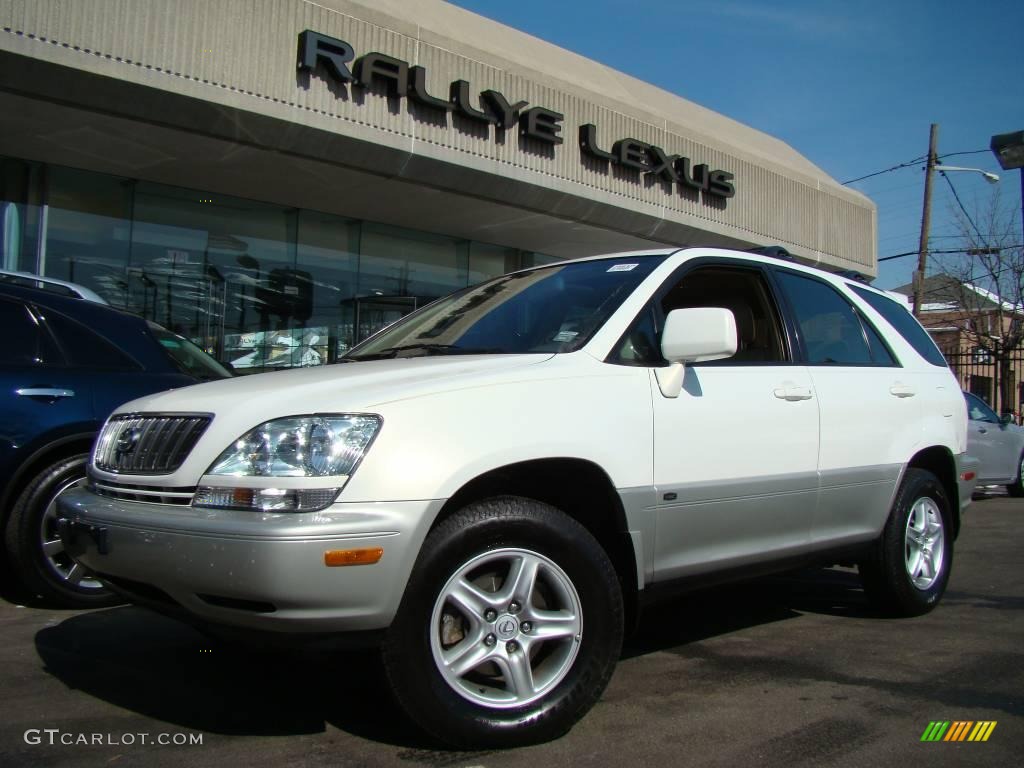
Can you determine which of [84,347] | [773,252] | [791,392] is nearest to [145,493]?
[84,347]

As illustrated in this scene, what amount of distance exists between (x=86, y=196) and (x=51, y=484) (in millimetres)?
8905

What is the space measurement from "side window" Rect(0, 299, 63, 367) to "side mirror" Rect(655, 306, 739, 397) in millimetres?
3339

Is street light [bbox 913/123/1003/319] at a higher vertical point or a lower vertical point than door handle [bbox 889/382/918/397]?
higher

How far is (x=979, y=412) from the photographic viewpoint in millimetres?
12195

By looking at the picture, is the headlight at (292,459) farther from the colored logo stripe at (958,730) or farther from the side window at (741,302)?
the colored logo stripe at (958,730)

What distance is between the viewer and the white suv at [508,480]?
106 inches

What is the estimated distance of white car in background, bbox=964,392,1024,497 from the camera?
467 inches

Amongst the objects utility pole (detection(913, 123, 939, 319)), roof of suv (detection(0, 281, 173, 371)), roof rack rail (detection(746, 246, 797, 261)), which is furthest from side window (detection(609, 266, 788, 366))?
utility pole (detection(913, 123, 939, 319))

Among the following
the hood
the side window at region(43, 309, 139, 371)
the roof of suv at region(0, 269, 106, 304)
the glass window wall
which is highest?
the glass window wall

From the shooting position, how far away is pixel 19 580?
4707 millimetres

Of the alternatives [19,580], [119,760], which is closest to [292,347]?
[19,580]

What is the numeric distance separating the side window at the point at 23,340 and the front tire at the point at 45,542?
22.5 inches

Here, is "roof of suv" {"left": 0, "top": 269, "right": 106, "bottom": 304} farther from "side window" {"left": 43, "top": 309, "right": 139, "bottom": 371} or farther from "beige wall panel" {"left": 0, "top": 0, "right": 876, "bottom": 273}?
"beige wall panel" {"left": 0, "top": 0, "right": 876, "bottom": 273}

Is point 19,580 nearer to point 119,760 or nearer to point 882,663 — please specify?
point 119,760
